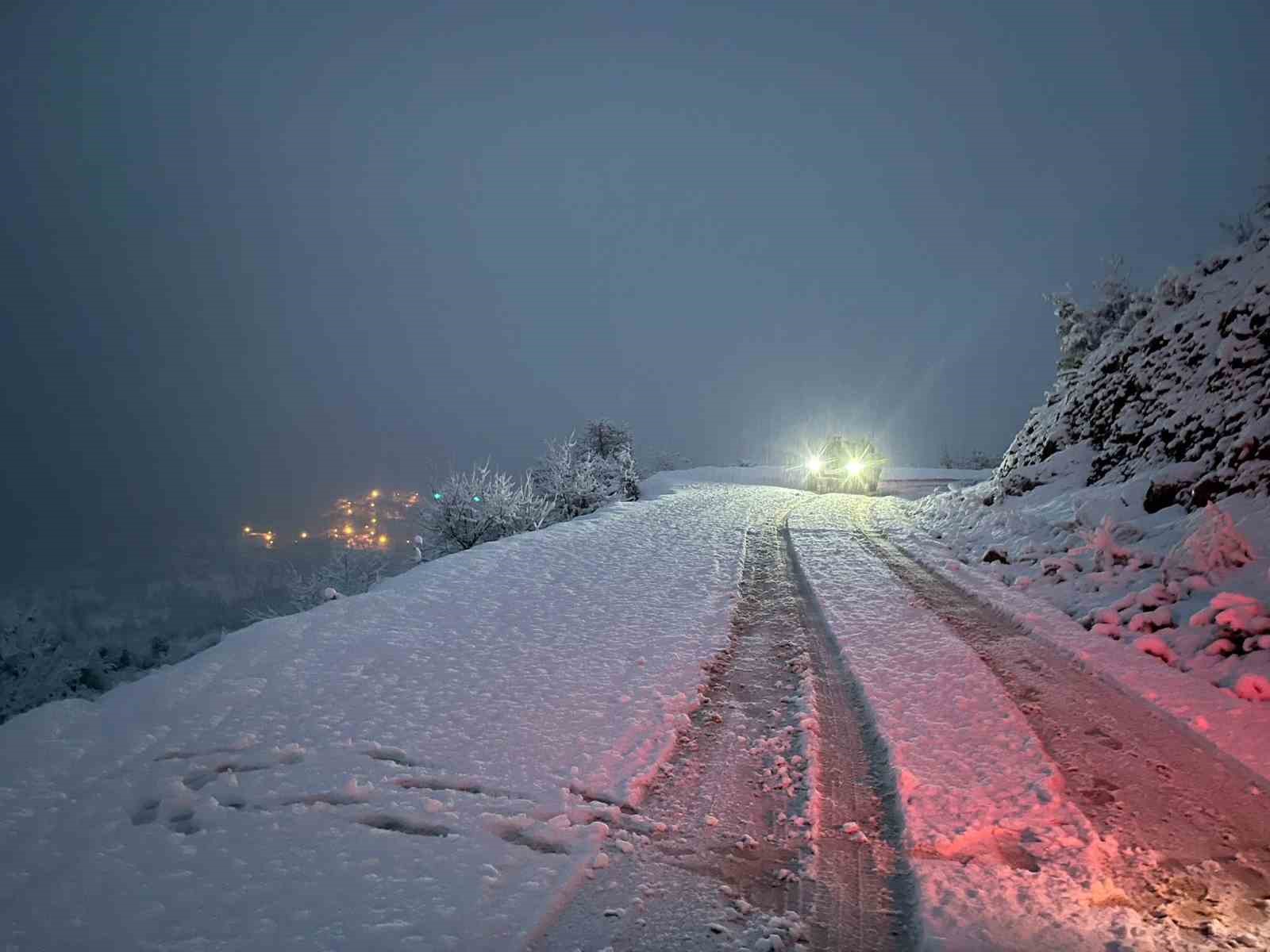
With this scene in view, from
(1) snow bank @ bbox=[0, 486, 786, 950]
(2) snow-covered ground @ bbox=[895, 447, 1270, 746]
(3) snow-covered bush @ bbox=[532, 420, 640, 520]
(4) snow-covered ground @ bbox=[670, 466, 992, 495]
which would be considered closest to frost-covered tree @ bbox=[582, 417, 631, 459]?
(3) snow-covered bush @ bbox=[532, 420, 640, 520]

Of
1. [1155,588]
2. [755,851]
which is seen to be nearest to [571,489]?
[1155,588]

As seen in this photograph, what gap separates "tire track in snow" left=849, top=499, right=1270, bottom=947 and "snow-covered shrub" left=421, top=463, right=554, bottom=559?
1555cm

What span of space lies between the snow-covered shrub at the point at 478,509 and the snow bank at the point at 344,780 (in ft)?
38.3

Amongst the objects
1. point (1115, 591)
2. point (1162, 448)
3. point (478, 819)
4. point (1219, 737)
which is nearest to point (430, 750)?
point (478, 819)

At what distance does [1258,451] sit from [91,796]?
1387 cm

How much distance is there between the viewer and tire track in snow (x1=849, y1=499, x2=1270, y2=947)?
2818mm

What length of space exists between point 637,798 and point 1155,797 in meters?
3.46

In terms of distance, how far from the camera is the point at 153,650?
2362 cm

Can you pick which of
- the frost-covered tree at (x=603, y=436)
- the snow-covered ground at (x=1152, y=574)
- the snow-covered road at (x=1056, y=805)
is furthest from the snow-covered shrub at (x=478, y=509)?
the frost-covered tree at (x=603, y=436)

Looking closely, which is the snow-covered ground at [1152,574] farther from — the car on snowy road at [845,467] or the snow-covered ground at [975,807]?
the car on snowy road at [845,467]

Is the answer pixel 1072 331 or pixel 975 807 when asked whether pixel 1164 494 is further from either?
pixel 1072 331

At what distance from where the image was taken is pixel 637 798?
149 inches

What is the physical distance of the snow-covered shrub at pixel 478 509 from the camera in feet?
63.5

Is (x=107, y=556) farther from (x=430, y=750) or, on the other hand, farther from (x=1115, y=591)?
(x=1115, y=591)
